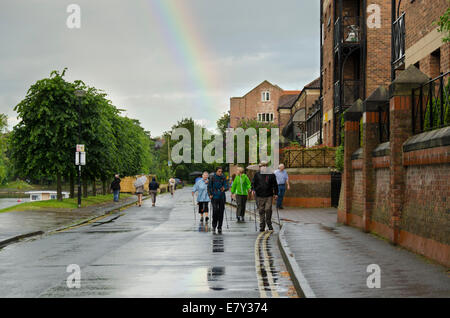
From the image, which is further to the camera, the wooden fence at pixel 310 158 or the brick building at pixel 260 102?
the brick building at pixel 260 102

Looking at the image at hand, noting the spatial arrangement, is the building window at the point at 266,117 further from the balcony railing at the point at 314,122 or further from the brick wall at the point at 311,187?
the brick wall at the point at 311,187

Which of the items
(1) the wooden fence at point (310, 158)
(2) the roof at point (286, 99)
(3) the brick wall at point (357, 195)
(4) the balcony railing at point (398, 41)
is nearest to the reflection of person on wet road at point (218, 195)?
(3) the brick wall at point (357, 195)

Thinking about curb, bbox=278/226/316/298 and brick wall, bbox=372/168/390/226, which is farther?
brick wall, bbox=372/168/390/226

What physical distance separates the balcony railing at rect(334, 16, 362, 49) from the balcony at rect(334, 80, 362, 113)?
6.98 ft

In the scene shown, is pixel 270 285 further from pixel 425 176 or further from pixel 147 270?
pixel 425 176

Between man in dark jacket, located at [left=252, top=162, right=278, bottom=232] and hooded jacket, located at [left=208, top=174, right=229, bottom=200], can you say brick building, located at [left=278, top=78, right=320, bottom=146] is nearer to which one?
hooded jacket, located at [left=208, top=174, right=229, bottom=200]

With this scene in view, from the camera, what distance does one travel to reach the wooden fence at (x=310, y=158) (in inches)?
1291

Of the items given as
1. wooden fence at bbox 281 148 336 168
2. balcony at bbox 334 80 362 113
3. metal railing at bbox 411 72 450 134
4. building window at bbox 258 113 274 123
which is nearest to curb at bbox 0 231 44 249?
metal railing at bbox 411 72 450 134

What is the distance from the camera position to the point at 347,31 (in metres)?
35.9

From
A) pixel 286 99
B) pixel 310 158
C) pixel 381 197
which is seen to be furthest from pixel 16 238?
pixel 286 99

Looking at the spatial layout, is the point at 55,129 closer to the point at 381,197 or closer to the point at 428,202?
the point at 381,197

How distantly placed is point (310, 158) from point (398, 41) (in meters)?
8.89

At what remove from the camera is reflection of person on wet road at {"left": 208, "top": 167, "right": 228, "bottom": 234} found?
1995 centimetres

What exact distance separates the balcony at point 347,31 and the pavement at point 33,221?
14.9 m
